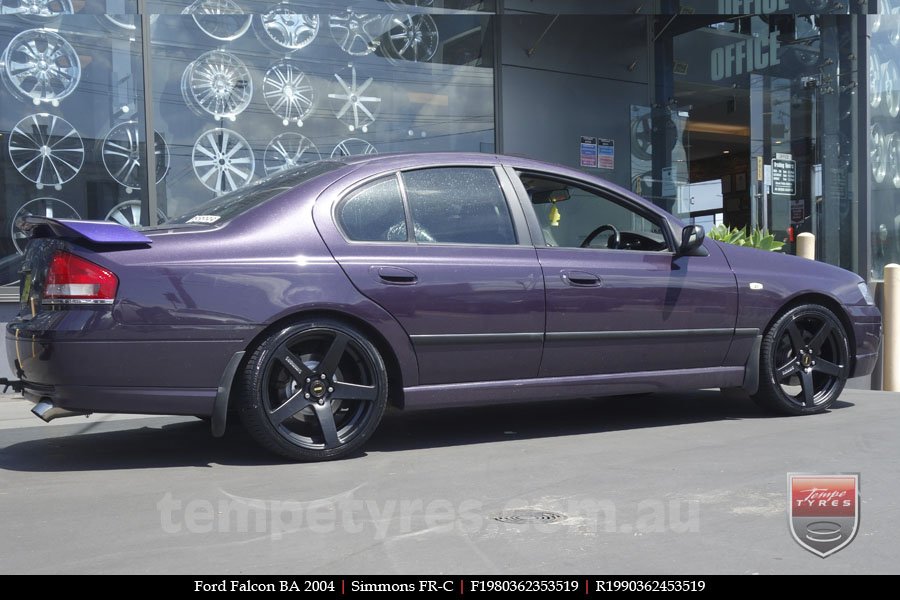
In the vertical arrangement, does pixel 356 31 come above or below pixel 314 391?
above

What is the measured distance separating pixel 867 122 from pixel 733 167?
60.9 inches

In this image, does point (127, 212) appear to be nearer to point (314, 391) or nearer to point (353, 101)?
point (353, 101)

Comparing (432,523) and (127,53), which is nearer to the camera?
(432,523)

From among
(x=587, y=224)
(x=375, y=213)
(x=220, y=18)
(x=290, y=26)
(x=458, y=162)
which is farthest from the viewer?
(x=290, y=26)

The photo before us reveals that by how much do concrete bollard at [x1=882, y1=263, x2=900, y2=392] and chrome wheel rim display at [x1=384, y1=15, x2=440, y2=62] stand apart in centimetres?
531

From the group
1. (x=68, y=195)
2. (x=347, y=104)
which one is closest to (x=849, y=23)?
(x=347, y=104)

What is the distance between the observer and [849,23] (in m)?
11.5

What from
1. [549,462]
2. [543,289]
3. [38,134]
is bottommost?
[549,462]

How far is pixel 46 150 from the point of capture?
30.0ft

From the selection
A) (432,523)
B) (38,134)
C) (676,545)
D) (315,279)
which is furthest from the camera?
(38,134)

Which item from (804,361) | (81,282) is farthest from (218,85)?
(804,361)

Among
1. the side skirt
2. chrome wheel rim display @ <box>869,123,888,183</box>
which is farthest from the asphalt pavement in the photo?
chrome wheel rim display @ <box>869,123,888,183</box>

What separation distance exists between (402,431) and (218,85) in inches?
228
